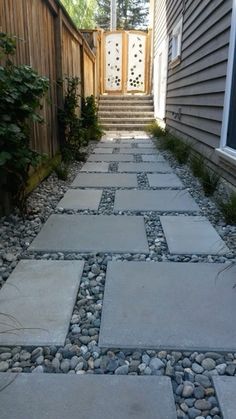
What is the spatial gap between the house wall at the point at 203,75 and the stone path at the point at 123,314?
1.18 m

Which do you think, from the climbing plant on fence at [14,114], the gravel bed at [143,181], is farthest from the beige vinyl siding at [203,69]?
the climbing plant on fence at [14,114]

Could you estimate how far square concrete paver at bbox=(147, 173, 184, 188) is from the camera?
136 inches

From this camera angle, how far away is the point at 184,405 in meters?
0.99

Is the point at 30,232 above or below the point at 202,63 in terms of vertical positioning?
below

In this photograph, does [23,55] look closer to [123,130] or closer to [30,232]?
[30,232]

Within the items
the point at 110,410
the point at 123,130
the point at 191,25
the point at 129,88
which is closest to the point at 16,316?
the point at 110,410

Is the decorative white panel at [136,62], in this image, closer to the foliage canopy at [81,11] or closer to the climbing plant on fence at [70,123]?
the foliage canopy at [81,11]

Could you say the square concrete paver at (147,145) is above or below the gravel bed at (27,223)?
above

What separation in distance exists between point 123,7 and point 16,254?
22.5 m

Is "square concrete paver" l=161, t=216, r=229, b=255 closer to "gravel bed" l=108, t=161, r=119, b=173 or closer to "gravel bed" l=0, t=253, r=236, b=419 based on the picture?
"gravel bed" l=0, t=253, r=236, b=419

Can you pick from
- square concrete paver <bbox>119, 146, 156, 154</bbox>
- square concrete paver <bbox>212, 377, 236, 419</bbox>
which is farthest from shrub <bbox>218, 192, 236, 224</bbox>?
square concrete paver <bbox>119, 146, 156, 154</bbox>

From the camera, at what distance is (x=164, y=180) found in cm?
366

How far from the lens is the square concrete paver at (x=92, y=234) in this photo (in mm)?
1988

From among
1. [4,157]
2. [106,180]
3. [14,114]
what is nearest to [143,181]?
[106,180]
